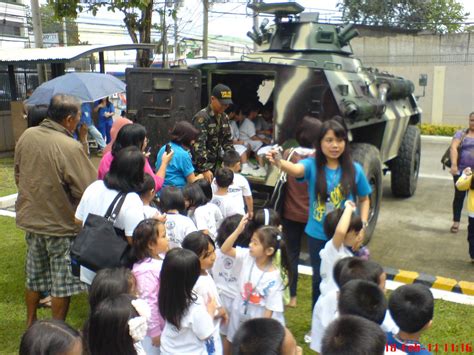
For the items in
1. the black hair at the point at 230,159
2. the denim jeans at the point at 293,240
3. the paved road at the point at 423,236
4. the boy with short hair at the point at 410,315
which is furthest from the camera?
the paved road at the point at 423,236

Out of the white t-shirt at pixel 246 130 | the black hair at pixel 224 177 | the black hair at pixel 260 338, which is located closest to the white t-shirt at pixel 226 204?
the black hair at pixel 224 177

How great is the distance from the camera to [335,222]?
3180mm

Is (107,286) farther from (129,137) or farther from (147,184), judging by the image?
(129,137)

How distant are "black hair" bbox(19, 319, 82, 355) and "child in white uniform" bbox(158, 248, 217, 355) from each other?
686 millimetres

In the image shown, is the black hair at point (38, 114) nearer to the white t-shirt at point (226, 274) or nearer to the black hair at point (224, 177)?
the black hair at point (224, 177)

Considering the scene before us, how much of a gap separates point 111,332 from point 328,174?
1826 mm

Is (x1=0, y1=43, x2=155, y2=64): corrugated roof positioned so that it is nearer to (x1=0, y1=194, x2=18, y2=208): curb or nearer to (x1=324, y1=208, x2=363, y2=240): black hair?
(x1=0, y1=194, x2=18, y2=208): curb

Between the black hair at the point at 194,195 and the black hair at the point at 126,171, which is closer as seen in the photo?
the black hair at the point at 126,171

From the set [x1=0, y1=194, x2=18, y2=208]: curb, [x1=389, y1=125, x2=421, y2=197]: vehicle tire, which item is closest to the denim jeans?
[x1=389, y1=125, x2=421, y2=197]: vehicle tire

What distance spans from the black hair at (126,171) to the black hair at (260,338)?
1311 mm

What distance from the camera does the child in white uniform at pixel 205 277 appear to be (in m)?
2.75

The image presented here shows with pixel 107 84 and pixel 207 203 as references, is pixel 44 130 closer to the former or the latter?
pixel 207 203

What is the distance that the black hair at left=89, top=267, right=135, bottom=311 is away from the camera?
2479 mm

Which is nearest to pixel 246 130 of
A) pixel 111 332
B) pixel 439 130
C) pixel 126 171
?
pixel 126 171
